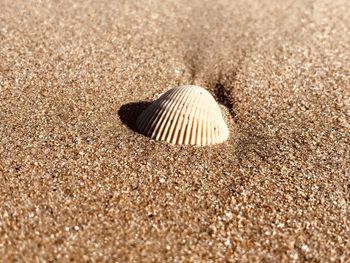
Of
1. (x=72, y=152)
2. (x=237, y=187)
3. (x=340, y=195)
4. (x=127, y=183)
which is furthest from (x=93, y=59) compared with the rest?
(x=340, y=195)

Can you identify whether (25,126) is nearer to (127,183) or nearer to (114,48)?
(127,183)

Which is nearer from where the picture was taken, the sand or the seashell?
the sand

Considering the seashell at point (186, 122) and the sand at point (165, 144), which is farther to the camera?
the seashell at point (186, 122)

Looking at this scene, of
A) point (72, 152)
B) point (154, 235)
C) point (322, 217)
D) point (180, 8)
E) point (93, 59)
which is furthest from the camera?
point (180, 8)

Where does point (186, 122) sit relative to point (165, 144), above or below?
above
